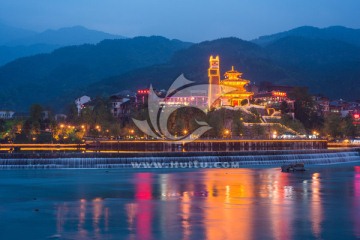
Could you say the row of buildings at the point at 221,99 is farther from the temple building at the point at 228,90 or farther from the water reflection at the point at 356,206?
the water reflection at the point at 356,206

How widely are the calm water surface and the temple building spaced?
5534 centimetres

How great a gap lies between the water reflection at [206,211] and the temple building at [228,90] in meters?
59.7

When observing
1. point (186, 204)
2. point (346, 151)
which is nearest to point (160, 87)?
point (346, 151)

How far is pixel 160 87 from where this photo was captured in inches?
6983

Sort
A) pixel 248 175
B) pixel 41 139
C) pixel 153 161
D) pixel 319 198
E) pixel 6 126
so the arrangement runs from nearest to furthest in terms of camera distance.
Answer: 1. pixel 319 198
2. pixel 248 175
3. pixel 153 161
4. pixel 41 139
5. pixel 6 126

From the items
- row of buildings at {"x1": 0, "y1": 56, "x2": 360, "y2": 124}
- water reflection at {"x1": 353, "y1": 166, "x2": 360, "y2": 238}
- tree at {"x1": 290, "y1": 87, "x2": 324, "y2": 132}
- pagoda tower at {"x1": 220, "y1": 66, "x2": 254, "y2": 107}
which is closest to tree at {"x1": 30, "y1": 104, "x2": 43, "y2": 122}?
row of buildings at {"x1": 0, "y1": 56, "x2": 360, "y2": 124}

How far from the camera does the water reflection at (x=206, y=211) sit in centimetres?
2022

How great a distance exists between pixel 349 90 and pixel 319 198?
157 meters

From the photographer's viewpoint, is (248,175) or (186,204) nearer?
(186,204)

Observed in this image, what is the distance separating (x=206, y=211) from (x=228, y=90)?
74961 mm

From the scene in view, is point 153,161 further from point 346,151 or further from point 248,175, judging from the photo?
point 346,151

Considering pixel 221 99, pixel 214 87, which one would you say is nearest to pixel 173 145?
pixel 221 99

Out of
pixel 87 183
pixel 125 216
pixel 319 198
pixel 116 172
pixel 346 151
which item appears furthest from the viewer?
pixel 346 151

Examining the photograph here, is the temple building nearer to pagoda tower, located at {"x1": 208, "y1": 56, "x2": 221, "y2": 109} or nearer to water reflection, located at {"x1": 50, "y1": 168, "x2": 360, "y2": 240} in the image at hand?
pagoda tower, located at {"x1": 208, "y1": 56, "x2": 221, "y2": 109}
